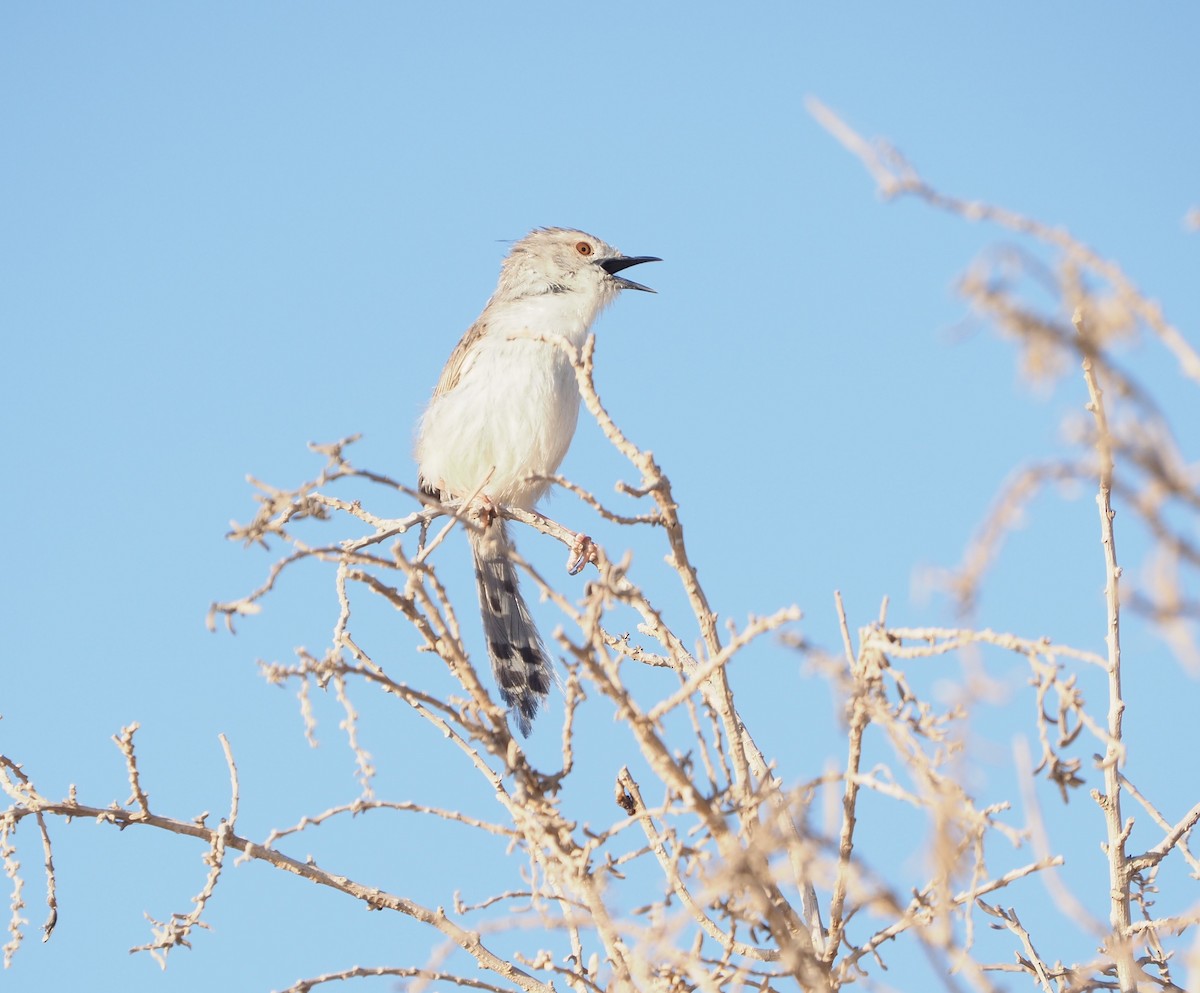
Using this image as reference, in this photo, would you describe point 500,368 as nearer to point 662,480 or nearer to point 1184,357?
A: point 662,480

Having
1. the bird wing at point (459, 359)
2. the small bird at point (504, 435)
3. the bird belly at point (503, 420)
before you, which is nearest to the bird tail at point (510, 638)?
the small bird at point (504, 435)

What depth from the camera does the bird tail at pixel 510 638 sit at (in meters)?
5.59

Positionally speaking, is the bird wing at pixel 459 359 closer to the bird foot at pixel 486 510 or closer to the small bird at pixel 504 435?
the small bird at pixel 504 435

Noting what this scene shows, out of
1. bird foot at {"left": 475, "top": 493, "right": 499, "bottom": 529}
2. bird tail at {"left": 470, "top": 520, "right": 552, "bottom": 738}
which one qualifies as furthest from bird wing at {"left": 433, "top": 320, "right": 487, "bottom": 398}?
bird foot at {"left": 475, "top": 493, "right": 499, "bottom": 529}

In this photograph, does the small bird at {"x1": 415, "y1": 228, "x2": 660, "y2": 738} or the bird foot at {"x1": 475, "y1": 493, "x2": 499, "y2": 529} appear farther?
the small bird at {"x1": 415, "y1": 228, "x2": 660, "y2": 738}

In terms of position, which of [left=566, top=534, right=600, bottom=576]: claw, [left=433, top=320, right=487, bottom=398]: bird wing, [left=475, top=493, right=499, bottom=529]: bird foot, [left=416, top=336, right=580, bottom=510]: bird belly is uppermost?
[left=433, top=320, right=487, bottom=398]: bird wing

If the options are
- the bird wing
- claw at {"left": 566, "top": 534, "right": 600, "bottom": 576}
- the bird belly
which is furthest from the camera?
the bird wing

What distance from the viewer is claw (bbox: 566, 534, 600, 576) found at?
5359 millimetres

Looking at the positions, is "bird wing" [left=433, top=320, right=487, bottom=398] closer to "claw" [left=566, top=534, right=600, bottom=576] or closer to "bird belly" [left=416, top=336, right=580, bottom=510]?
"bird belly" [left=416, top=336, right=580, bottom=510]

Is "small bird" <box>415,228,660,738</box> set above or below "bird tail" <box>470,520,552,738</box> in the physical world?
above

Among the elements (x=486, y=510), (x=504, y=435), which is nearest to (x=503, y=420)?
(x=504, y=435)

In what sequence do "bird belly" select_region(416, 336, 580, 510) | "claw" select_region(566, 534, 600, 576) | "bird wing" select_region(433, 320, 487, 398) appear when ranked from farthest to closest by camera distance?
"bird wing" select_region(433, 320, 487, 398) → "bird belly" select_region(416, 336, 580, 510) → "claw" select_region(566, 534, 600, 576)

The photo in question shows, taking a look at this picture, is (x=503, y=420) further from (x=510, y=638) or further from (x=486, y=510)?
(x=510, y=638)

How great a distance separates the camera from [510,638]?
593cm
